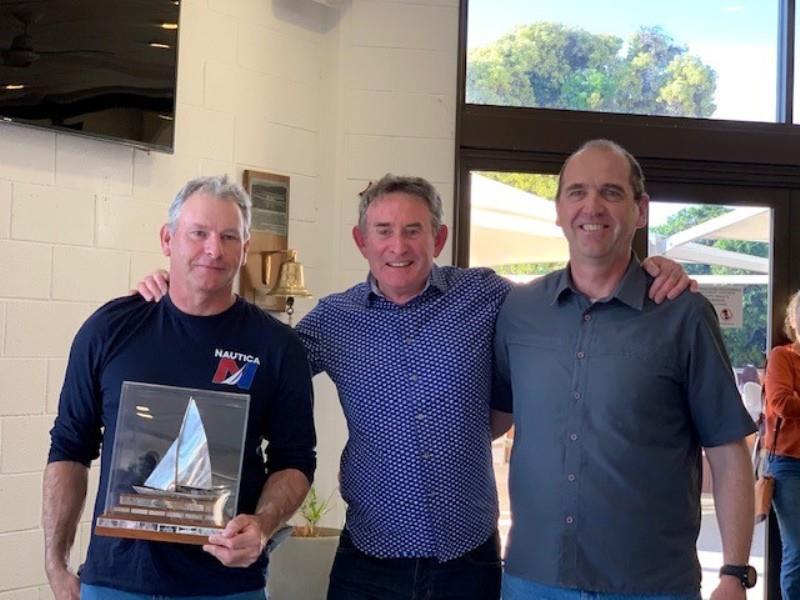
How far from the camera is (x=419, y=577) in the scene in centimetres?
219

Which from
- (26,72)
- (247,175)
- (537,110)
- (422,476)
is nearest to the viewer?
(422,476)

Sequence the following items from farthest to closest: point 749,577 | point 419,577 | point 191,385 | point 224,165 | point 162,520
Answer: point 224,165, point 419,577, point 749,577, point 191,385, point 162,520

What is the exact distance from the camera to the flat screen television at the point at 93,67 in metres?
2.85

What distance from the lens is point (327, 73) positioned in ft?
13.2

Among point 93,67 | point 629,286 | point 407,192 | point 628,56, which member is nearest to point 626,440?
point 629,286

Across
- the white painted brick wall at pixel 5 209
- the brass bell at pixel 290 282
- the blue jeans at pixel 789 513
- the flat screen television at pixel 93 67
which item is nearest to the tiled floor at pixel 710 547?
the blue jeans at pixel 789 513

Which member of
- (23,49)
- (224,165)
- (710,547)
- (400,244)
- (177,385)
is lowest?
(710,547)

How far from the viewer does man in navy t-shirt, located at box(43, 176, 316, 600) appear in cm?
190

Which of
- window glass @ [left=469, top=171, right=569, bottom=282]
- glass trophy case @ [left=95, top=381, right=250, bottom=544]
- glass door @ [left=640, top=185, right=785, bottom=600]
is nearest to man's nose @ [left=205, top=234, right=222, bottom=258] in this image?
glass trophy case @ [left=95, top=381, right=250, bottom=544]

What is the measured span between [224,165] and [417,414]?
5.70ft

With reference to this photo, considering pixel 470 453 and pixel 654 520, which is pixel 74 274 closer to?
pixel 470 453

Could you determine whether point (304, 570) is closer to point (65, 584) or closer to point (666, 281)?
point (65, 584)

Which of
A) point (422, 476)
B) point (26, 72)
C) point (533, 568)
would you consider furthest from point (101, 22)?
point (533, 568)

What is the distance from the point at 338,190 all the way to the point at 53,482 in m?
2.23
